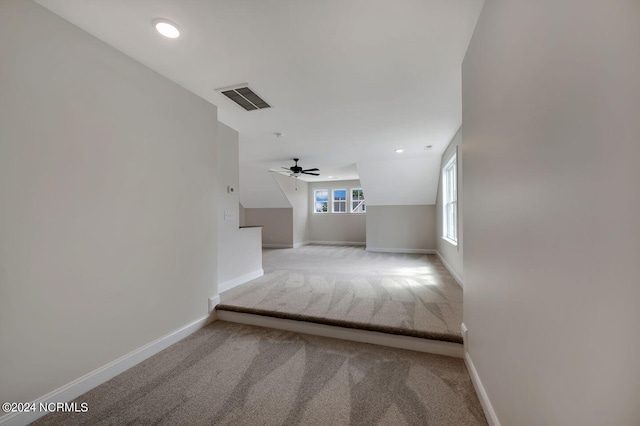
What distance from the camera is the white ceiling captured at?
4.90ft

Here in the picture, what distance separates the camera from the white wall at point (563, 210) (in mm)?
540

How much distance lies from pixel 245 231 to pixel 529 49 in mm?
3515

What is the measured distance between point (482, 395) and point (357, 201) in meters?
7.21

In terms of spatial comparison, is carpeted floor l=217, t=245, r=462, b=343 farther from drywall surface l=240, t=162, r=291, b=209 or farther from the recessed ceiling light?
drywall surface l=240, t=162, r=291, b=209

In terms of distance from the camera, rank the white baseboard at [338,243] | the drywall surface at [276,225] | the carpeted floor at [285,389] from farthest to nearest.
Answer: the white baseboard at [338,243], the drywall surface at [276,225], the carpeted floor at [285,389]

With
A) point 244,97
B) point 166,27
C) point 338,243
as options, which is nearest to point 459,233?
point 244,97

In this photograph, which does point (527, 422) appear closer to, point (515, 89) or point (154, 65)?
point (515, 89)

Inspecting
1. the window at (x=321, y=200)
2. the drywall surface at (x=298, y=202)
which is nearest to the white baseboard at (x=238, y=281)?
the drywall surface at (x=298, y=202)

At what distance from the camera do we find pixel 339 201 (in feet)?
28.7

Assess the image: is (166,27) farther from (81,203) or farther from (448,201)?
(448,201)

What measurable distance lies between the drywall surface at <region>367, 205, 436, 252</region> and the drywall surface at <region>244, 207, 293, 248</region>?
256 cm

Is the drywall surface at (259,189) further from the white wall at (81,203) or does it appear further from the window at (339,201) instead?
the white wall at (81,203)

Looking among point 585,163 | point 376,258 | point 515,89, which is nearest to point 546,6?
point 515,89

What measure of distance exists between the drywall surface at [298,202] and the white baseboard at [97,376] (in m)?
5.24
